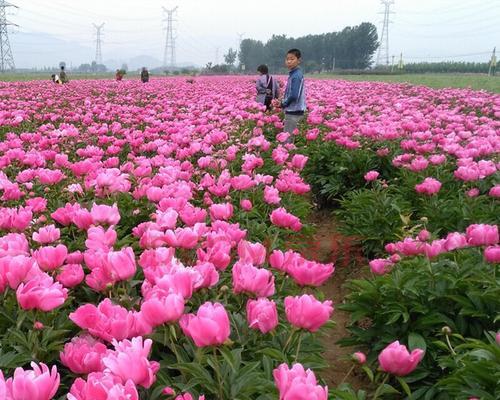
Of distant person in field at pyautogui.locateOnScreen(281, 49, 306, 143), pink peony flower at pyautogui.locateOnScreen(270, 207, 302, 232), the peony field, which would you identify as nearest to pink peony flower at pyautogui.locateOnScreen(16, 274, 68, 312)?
the peony field

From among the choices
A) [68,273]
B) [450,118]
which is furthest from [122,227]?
[450,118]

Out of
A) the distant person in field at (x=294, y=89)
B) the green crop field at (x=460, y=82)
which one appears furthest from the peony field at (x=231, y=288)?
the green crop field at (x=460, y=82)

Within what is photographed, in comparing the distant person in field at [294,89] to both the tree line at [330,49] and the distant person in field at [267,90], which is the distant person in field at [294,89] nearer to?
the distant person in field at [267,90]

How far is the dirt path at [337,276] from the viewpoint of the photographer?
3318 millimetres

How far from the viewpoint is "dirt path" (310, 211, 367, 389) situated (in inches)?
131

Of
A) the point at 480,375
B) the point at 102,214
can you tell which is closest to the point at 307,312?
the point at 480,375

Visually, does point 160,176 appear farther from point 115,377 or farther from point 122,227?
point 115,377

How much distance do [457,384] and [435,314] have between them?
0.57 meters

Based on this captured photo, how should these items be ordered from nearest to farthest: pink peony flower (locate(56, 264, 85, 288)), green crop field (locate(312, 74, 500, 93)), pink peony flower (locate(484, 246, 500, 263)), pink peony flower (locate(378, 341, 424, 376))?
pink peony flower (locate(378, 341, 424, 376)) < pink peony flower (locate(56, 264, 85, 288)) < pink peony flower (locate(484, 246, 500, 263)) < green crop field (locate(312, 74, 500, 93))

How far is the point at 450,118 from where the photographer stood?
23.0 feet

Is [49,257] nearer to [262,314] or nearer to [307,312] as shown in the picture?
[262,314]

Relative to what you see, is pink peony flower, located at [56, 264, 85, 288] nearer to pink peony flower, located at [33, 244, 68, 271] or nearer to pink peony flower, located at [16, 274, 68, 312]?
pink peony flower, located at [33, 244, 68, 271]

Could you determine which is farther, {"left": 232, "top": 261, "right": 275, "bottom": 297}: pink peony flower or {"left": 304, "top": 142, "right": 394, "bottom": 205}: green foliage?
{"left": 304, "top": 142, "right": 394, "bottom": 205}: green foliage

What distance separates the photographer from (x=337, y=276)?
16.0ft
